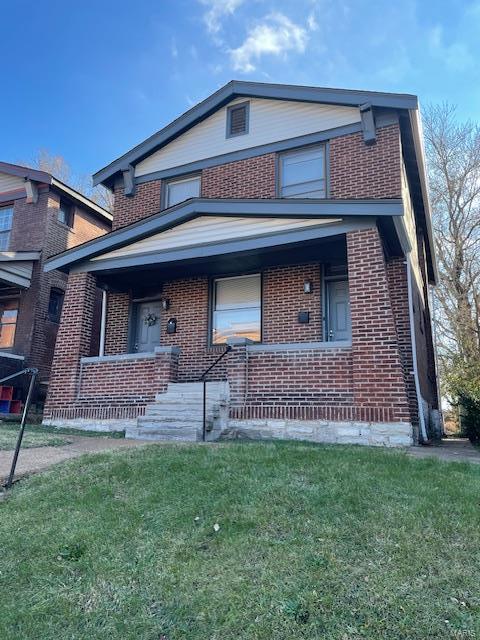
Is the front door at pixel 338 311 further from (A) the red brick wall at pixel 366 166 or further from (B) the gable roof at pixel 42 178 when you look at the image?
(B) the gable roof at pixel 42 178

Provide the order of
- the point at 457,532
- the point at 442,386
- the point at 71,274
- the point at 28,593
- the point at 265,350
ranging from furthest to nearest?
the point at 442,386, the point at 71,274, the point at 265,350, the point at 457,532, the point at 28,593

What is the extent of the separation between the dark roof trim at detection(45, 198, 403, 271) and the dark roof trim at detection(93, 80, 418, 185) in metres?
3.07

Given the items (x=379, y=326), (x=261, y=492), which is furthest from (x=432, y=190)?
(x=261, y=492)

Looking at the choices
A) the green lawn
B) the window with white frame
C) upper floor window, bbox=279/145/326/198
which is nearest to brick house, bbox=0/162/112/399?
the green lawn

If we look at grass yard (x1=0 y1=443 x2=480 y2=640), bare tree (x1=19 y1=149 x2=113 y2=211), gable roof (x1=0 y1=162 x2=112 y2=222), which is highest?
bare tree (x1=19 y1=149 x2=113 y2=211)

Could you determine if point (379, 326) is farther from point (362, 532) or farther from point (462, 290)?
point (462, 290)

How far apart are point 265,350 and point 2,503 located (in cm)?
510

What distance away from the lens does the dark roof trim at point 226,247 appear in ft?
27.4

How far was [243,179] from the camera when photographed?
1126cm

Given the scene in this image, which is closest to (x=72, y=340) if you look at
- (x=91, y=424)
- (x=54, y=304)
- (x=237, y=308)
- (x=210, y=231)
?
(x=91, y=424)

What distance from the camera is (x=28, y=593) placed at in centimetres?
305

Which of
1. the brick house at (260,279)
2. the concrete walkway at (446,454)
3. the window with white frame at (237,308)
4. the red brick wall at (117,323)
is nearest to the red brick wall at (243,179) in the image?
the brick house at (260,279)

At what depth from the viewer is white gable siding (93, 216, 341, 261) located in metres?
8.68

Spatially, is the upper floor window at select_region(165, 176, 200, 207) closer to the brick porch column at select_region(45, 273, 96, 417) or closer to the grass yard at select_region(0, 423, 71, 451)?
the brick porch column at select_region(45, 273, 96, 417)
